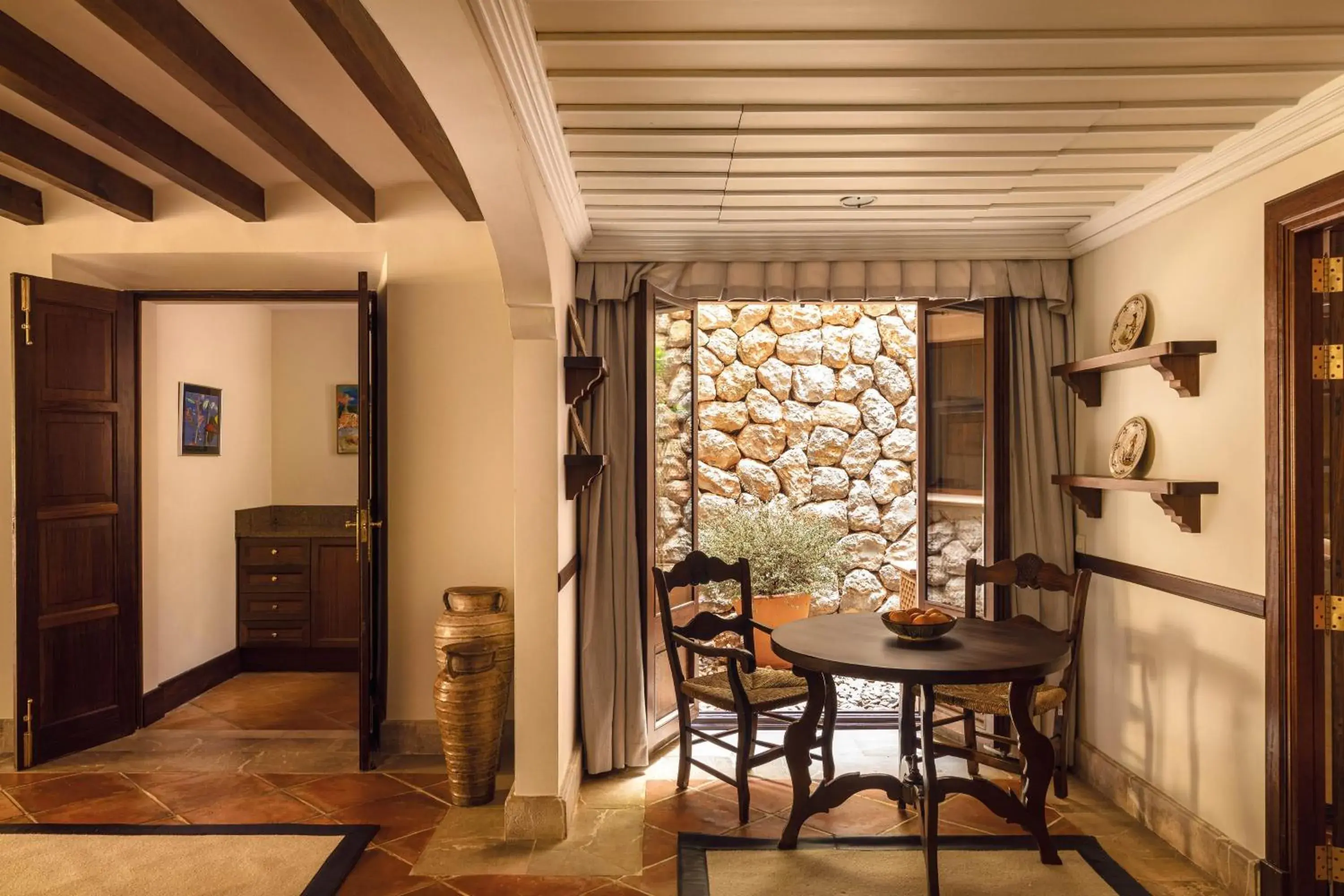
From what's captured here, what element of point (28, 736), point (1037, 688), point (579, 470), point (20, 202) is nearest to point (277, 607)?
point (28, 736)

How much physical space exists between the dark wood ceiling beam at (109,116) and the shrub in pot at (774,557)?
3639mm

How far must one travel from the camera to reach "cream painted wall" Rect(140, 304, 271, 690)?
15.4 ft

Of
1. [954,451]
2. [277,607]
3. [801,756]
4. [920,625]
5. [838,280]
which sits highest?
[838,280]

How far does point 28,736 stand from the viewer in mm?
3902

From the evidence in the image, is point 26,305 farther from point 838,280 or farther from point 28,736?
point 838,280

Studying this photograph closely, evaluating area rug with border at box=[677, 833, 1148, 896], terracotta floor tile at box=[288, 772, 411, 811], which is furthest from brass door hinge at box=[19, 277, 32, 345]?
area rug with border at box=[677, 833, 1148, 896]

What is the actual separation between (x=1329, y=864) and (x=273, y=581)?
545 centimetres

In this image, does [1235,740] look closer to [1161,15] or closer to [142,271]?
[1161,15]

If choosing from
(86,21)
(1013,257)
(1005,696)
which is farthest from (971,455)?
(86,21)

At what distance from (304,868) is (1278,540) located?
3303 mm

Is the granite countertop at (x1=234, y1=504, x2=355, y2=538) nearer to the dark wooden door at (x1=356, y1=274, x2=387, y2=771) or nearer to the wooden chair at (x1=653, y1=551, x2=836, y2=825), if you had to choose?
the dark wooden door at (x1=356, y1=274, x2=387, y2=771)

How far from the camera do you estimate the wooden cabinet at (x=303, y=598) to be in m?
5.67

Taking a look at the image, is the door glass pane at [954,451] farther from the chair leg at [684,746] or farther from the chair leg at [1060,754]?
the chair leg at [684,746]

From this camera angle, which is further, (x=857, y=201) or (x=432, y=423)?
(x=432, y=423)
